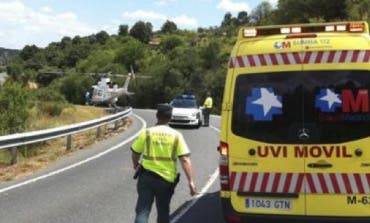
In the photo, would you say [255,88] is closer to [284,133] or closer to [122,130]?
[284,133]

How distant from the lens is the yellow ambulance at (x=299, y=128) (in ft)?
22.2

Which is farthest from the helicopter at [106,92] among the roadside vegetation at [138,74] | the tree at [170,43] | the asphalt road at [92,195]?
the tree at [170,43]

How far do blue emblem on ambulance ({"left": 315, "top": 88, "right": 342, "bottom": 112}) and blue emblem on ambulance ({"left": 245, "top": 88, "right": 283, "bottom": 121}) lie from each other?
41 centimetres

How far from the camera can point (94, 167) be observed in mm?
15125

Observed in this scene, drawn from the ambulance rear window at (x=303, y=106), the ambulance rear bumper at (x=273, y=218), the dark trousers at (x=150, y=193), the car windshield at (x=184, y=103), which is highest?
the ambulance rear window at (x=303, y=106)

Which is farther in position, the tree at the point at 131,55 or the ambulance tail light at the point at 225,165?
the tree at the point at 131,55

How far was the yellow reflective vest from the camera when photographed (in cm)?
648

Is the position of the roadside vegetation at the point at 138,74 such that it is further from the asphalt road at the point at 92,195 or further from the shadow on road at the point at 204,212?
the shadow on road at the point at 204,212

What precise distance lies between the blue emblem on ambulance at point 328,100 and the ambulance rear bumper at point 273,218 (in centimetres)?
115

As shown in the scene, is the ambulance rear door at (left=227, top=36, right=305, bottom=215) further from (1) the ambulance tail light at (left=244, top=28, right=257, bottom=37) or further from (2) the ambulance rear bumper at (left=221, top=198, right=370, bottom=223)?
(1) the ambulance tail light at (left=244, top=28, right=257, bottom=37)

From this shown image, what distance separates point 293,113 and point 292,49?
69 centimetres

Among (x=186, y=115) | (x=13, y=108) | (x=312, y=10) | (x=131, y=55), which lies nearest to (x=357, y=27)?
(x=13, y=108)

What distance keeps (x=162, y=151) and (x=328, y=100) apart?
6.02 feet

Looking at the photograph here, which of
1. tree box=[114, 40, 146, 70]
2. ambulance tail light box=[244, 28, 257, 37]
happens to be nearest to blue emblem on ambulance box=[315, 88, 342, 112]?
ambulance tail light box=[244, 28, 257, 37]
